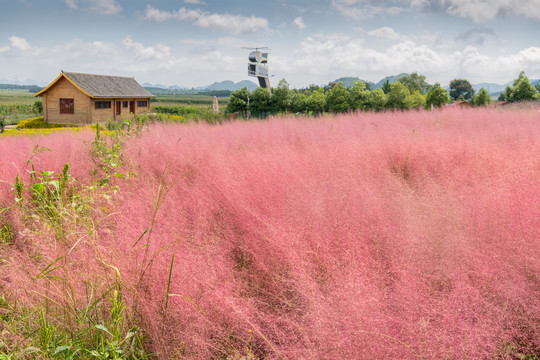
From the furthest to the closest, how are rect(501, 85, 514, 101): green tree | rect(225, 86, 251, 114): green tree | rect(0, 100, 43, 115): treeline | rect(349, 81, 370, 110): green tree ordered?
rect(0, 100, 43, 115): treeline, rect(501, 85, 514, 101): green tree, rect(225, 86, 251, 114): green tree, rect(349, 81, 370, 110): green tree

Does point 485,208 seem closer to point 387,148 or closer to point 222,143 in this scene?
point 387,148

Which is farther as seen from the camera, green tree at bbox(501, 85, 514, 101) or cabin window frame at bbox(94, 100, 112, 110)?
green tree at bbox(501, 85, 514, 101)

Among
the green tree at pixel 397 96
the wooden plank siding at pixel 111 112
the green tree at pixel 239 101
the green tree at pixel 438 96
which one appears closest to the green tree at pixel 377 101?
the green tree at pixel 397 96

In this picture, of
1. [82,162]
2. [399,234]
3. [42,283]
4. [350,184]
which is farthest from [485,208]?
[82,162]

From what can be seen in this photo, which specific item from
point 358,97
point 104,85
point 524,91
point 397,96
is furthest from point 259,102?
point 524,91

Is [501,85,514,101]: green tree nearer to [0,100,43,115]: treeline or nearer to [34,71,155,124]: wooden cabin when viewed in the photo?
[34,71,155,124]: wooden cabin

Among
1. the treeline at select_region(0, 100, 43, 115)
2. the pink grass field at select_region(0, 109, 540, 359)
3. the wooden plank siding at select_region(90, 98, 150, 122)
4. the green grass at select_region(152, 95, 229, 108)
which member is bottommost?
the pink grass field at select_region(0, 109, 540, 359)

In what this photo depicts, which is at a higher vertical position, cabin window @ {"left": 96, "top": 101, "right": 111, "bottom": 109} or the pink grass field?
cabin window @ {"left": 96, "top": 101, "right": 111, "bottom": 109}

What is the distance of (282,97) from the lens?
17438mm

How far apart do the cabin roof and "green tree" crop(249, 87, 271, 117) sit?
11.1m

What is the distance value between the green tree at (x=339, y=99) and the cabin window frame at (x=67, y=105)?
56.5 feet

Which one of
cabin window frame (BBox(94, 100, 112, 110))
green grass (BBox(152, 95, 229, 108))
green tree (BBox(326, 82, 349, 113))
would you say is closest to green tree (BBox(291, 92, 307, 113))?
green tree (BBox(326, 82, 349, 113))

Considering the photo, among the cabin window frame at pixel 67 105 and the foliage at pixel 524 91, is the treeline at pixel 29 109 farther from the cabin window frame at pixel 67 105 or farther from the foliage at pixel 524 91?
the foliage at pixel 524 91

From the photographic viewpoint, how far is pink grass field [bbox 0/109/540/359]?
1.58m
